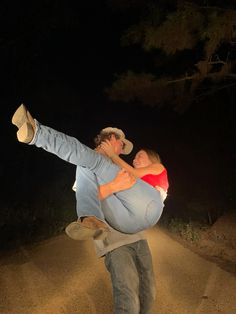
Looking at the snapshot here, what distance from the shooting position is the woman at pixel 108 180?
109 inches

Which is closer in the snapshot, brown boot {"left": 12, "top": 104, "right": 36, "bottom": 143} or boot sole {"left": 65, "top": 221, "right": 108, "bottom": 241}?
brown boot {"left": 12, "top": 104, "right": 36, "bottom": 143}

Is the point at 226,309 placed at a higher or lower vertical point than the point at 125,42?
lower

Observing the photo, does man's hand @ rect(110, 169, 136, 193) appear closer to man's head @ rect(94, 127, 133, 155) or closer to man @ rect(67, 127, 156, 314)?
man @ rect(67, 127, 156, 314)

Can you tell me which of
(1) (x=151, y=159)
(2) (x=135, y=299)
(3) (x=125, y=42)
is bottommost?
(2) (x=135, y=299)

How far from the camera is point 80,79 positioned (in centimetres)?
2075

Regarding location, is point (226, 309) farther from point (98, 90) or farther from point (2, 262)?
point (98, 90)

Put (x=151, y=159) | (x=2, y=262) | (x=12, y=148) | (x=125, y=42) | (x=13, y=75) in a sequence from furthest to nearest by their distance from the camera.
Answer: (x=12, y=148)
(x=13, y=75)
(x=125, y=42)
(x=2, y=262)
(x=151, y=159)

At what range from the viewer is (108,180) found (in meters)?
3.05

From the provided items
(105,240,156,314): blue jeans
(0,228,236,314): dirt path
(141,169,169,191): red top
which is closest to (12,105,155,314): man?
(105,240,156,314): blue jeans

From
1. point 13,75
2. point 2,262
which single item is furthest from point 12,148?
point 2,262

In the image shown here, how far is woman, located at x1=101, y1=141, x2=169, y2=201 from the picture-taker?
127 inches

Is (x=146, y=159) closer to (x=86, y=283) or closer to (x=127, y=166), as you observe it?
(x=127, y=166)

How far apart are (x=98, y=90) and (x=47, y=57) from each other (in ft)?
14.7

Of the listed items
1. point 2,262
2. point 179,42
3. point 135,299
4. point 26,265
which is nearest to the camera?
point 135,299
